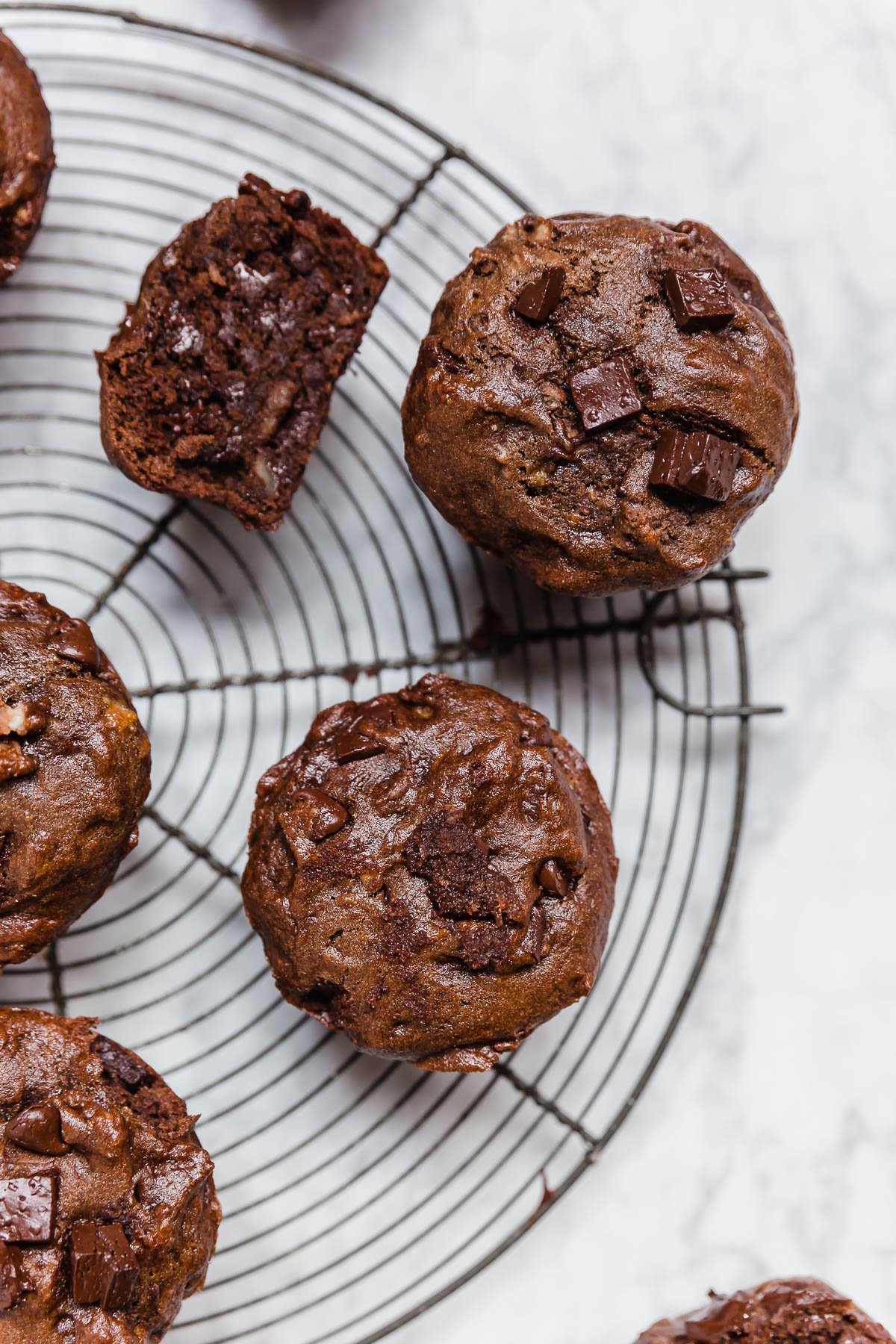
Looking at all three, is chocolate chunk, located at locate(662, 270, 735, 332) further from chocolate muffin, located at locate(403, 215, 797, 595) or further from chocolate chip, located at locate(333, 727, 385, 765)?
chocolate chip, located at locate(333, 727, 385, 765)

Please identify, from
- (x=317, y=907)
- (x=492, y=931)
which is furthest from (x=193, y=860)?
(x=492, y=931)

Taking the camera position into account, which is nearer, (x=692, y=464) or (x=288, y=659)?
(x=692, y=464)

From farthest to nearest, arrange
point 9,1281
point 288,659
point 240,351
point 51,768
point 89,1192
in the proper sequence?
point 288,659, point 240,351, point 51,768, point 89,1192, point 9,1281

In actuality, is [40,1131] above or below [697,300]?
below

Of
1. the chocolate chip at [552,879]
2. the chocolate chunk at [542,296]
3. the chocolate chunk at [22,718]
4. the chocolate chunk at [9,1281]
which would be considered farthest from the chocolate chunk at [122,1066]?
the chocolate chunk at [542,296]

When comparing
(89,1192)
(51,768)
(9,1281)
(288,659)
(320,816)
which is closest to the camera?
(9,1281)

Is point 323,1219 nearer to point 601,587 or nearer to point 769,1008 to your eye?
point 769,1008

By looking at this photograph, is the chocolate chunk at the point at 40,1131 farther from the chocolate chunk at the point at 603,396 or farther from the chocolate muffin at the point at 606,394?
the chocolate chunk at the point at 603,396

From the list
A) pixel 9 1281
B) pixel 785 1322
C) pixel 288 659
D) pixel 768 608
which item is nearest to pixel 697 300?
pixel 768 608

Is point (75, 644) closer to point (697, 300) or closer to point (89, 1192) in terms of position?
point (89, 1192)
